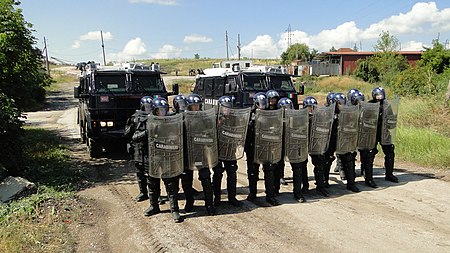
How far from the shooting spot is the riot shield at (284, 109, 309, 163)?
6410 millimetres

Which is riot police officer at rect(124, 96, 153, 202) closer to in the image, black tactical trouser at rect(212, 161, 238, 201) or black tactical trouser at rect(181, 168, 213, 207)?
black tactical trouser at rect(181, 168, 213, 207)

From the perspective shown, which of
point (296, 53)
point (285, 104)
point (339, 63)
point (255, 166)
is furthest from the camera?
point (296, 53)

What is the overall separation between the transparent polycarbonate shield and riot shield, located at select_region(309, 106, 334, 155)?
4.11 ft

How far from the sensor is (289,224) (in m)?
5.42

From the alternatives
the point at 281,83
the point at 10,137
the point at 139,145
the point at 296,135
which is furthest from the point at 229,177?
the point at 281,83

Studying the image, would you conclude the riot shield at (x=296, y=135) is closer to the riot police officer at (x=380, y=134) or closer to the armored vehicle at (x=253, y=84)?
the riot police officer at (x=380, y=134)

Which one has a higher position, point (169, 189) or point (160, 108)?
point (160, 108)

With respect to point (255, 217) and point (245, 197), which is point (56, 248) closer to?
point (255, 217)

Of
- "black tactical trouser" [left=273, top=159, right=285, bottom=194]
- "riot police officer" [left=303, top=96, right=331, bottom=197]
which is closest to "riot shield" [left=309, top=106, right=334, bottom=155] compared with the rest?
"riot police officer" [left=303, top=96, right=331, bottom=197]

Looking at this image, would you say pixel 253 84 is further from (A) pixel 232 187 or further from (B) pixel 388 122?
(A) pixel 232 187

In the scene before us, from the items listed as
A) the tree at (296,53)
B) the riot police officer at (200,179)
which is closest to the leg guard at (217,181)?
the riot police officer at (200,179)

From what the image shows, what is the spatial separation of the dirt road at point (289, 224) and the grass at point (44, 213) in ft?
0.87

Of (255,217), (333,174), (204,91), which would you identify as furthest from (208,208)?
(204,91)

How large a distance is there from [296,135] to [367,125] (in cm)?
Result: 162
